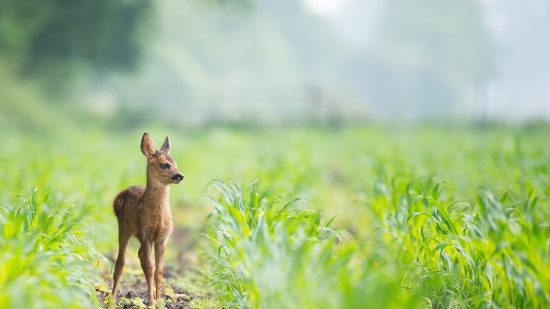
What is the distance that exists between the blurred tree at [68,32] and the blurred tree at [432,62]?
136ft

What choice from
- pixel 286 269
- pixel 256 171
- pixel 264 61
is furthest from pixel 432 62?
pixel 286 269

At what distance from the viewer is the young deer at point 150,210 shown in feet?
11.3

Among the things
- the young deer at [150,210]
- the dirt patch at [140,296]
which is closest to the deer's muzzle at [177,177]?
the young deer at [150,210]

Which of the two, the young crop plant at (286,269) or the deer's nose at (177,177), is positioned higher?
the deer's nose at (177,177)

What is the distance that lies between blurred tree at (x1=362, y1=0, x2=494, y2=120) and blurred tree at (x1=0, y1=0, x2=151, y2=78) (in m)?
41.4

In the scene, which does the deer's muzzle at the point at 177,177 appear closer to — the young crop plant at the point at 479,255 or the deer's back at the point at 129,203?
the deer's back at the point at 129,203

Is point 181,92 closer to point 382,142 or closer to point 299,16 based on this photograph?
point 299,16

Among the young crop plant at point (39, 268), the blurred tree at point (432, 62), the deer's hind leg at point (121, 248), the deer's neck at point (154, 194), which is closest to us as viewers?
the young crop plant at point (39, 268)

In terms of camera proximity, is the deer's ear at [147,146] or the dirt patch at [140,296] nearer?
the deer's ear at [147,146]

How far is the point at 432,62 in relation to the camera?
61.4 metres

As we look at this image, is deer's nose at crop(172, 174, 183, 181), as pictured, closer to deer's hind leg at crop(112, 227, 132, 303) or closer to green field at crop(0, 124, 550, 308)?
green field at crop(0, 124, 550, 308)

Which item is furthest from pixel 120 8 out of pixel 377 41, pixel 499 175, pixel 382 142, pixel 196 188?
pixel 377 41

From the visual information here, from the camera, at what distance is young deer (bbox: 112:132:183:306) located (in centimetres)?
344

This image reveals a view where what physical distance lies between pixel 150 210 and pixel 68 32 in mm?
15805
